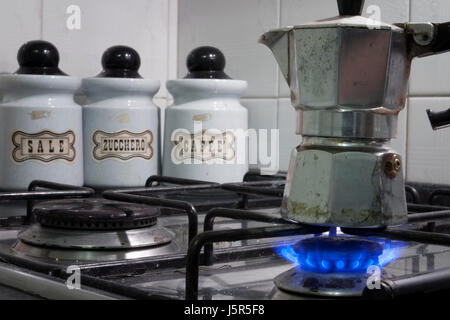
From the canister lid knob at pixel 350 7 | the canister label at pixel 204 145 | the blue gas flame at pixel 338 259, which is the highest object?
the canister lid knob at pixel 350 7

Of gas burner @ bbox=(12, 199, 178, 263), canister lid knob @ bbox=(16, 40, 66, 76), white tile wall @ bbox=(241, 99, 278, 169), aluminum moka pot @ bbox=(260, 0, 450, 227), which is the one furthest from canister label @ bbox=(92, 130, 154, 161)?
aluminum moka pot @ bbox=(260, 0, 450, 227)

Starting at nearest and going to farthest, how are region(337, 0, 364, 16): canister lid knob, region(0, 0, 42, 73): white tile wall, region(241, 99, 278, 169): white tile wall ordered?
Result: 1. region(337, 0, 364, 16): canister lid knob
2. region(0, 0, 42, 73): white tile wall
3. region(241, 99, 278, 169): white tile wall

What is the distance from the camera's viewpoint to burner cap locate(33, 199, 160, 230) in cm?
76

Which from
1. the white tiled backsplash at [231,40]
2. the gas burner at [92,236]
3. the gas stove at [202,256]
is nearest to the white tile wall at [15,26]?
the white tiled backsplash at [231,40]

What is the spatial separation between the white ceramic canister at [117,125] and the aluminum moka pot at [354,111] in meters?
0.53

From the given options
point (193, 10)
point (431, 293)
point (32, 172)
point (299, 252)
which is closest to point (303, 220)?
point (299, 252)

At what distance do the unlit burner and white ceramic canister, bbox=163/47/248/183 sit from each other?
1.77ft

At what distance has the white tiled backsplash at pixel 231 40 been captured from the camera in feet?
3.52

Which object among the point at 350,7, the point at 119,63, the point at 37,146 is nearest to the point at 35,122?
the point at 37,146

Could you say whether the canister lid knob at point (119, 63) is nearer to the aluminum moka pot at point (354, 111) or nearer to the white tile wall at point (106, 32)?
the white tile wall at point (106, 32)

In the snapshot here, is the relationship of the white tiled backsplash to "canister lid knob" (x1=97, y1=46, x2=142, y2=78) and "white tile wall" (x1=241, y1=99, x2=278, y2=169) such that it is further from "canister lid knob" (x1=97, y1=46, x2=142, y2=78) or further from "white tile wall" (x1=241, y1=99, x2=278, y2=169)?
"canister lid knob" (x1=97, y1=46, x2=142, y2=78)

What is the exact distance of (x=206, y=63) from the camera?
1.19m

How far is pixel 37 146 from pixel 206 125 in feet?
0.81
